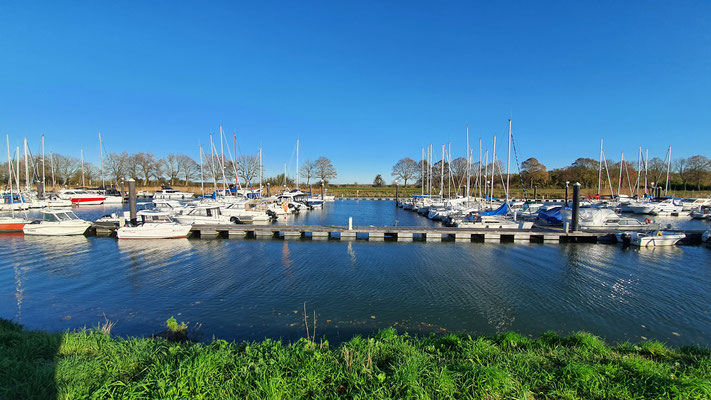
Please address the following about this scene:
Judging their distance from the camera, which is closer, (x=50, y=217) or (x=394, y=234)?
(x=394, y=234)

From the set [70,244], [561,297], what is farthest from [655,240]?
[70,244]

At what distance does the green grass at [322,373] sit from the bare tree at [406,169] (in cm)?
9861

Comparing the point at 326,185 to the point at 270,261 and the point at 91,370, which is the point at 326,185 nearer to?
the point at 270,261

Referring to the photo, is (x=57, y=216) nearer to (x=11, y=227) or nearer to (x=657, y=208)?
(x=11, y=227)

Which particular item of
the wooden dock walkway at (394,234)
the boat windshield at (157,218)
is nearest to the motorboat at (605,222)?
the wooden dock walkway at (394,234)

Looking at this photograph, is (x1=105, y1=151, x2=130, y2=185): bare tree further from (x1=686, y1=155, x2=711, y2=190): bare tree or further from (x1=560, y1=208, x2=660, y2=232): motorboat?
(x1=686, y1=155, x2=711, y2=190): bare tree

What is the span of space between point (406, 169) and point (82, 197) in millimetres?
80071

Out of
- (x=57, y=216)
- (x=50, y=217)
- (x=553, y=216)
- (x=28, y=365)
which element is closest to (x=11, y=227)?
(x=50, y=217)

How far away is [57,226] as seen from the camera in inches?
971

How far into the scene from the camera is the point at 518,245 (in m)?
23.9

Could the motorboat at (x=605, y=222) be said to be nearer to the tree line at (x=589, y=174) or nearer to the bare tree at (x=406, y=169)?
the tree line at (x=589, y=174)

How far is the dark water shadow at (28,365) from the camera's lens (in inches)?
157

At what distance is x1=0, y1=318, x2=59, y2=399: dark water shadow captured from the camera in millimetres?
3980

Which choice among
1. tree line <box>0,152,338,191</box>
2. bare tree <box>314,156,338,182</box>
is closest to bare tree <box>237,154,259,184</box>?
tree line <box>0,152,338,191</box>
